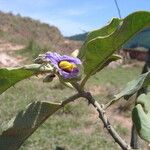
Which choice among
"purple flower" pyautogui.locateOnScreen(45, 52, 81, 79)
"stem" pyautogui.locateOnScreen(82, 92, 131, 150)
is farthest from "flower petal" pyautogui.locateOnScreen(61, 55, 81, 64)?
"stem" pyautogui.locateOnScreen(82, 92, 131, 150)

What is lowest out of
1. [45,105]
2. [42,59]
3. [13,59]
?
[13,59]

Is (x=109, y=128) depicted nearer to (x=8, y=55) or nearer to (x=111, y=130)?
(x=111, y=130)

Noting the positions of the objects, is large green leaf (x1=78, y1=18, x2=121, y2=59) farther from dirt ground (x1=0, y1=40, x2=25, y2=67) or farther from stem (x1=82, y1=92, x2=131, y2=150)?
dirt ground (x1=0, y1=40, x2=25, y2=67)

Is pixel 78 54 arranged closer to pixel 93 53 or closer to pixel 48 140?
pixel 93 53

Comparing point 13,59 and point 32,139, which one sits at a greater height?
point 32,139

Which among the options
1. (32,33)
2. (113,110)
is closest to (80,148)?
(113,110)
